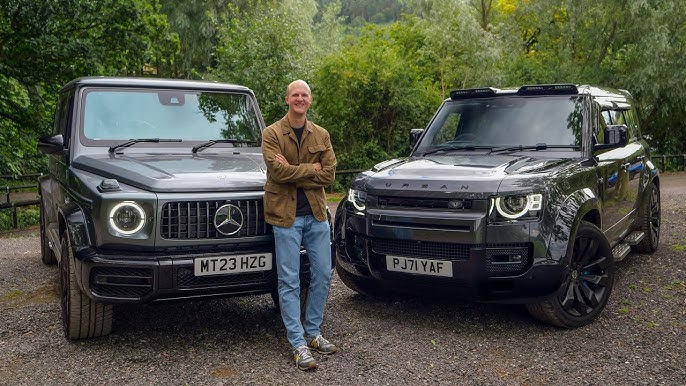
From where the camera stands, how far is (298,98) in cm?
455

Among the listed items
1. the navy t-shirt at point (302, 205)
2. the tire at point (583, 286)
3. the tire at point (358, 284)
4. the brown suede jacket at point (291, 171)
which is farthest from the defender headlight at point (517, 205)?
the tire at point (358, 284)

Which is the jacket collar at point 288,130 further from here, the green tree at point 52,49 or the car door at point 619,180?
the green tree at point 52,49

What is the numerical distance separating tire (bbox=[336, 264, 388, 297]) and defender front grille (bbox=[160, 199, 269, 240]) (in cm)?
145

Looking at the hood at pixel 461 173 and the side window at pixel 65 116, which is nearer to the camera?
the hood at pixel 461 173

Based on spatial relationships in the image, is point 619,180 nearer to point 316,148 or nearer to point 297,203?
point 316,148

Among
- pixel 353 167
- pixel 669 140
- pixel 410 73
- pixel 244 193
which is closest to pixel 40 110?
pixel 353 167

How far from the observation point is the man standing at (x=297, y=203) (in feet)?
14.8

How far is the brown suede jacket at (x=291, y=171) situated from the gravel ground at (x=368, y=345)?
3.46ft

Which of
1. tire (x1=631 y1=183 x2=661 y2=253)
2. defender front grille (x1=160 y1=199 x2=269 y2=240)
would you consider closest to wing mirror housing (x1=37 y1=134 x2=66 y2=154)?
defender front grille (x1=160 y1=199 x2=269 y2=240)

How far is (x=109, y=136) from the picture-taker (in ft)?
18.2

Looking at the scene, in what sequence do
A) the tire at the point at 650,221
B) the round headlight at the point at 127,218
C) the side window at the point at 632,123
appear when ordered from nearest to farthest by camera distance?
the round headlight at the point at 127,218, the side window at the point at 632,123, the tire at the point at 650,221

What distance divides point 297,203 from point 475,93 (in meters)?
2.78

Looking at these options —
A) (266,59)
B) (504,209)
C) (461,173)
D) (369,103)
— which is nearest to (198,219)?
(461,173)

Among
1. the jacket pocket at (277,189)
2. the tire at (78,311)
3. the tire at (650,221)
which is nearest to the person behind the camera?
the jacket pocket at (277,189)
